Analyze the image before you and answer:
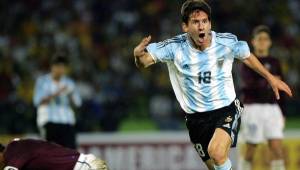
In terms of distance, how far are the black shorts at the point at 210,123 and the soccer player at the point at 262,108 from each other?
260 cm

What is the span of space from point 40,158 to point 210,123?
5.35 feet

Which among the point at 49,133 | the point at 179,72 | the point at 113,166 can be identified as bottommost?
the point at 113,166

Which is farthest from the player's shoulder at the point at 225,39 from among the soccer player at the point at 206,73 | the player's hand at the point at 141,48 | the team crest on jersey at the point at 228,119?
the player's hand at the point at 141,48

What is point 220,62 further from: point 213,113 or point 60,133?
point 60,133

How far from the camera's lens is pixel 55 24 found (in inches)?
671

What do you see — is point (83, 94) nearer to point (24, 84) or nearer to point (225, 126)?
point (24, 84)

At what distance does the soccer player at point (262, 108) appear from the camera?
9.91m

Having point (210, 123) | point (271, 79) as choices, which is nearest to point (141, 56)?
point (210, 123)

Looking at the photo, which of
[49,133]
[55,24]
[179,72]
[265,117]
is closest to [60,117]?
[49,133]

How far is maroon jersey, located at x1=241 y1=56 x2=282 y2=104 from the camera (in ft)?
32.5

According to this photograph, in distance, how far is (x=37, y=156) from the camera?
6512mm

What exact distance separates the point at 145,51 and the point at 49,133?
4453 millimetres

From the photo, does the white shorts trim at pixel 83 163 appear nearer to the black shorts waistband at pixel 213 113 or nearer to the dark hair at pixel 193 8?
the black shorts waistband at pixel 213 113

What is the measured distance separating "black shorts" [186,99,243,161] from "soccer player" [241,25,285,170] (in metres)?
2.60
